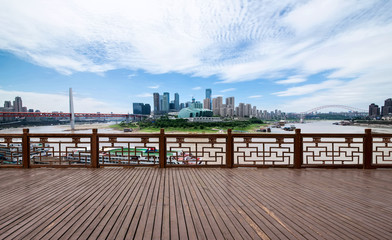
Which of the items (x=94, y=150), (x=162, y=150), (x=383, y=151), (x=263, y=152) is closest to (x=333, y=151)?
(x=383, y=151)

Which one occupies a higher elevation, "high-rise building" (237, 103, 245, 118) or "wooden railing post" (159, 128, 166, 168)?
"high-rise building" (237, 103, 245, 118)

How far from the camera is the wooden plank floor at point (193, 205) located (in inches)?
74.7

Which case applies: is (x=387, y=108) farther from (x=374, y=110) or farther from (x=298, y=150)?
(x=298, y=150)

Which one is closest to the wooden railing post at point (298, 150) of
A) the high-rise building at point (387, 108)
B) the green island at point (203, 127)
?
the green island at point (203, 127)

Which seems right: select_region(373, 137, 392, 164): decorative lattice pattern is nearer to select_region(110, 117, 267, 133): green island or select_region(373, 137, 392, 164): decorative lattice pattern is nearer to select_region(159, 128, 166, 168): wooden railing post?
select_region(159, 128, 166, 168): wooden railing post

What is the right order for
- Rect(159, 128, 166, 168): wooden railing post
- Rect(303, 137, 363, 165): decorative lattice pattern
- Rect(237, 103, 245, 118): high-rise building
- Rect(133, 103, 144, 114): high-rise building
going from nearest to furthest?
Rect(303, 137, 363, 165): decorative lattice pattern, Rect(159, 128, 166, 168): wooden railing post, Rect(237, 103, 245, 118): high-rise building, Rect(133, 103, 144, 114): high-rise building

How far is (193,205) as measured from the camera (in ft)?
8.07

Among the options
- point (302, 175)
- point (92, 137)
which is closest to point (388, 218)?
point (302, 175)

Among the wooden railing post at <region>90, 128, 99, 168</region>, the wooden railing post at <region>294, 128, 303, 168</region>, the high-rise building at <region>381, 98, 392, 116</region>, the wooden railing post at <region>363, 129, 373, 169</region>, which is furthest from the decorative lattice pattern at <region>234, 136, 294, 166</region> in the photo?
the high-rise building at <region>381, 98, 392, 116</region>

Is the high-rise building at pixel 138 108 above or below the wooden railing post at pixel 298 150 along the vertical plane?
above

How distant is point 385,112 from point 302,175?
38627mm

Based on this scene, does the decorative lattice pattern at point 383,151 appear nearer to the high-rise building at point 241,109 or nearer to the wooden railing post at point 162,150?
the wooden railing post at point 162,150

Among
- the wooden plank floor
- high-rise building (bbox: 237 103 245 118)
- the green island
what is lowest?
the green island

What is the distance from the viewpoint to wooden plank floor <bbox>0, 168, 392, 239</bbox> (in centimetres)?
190
